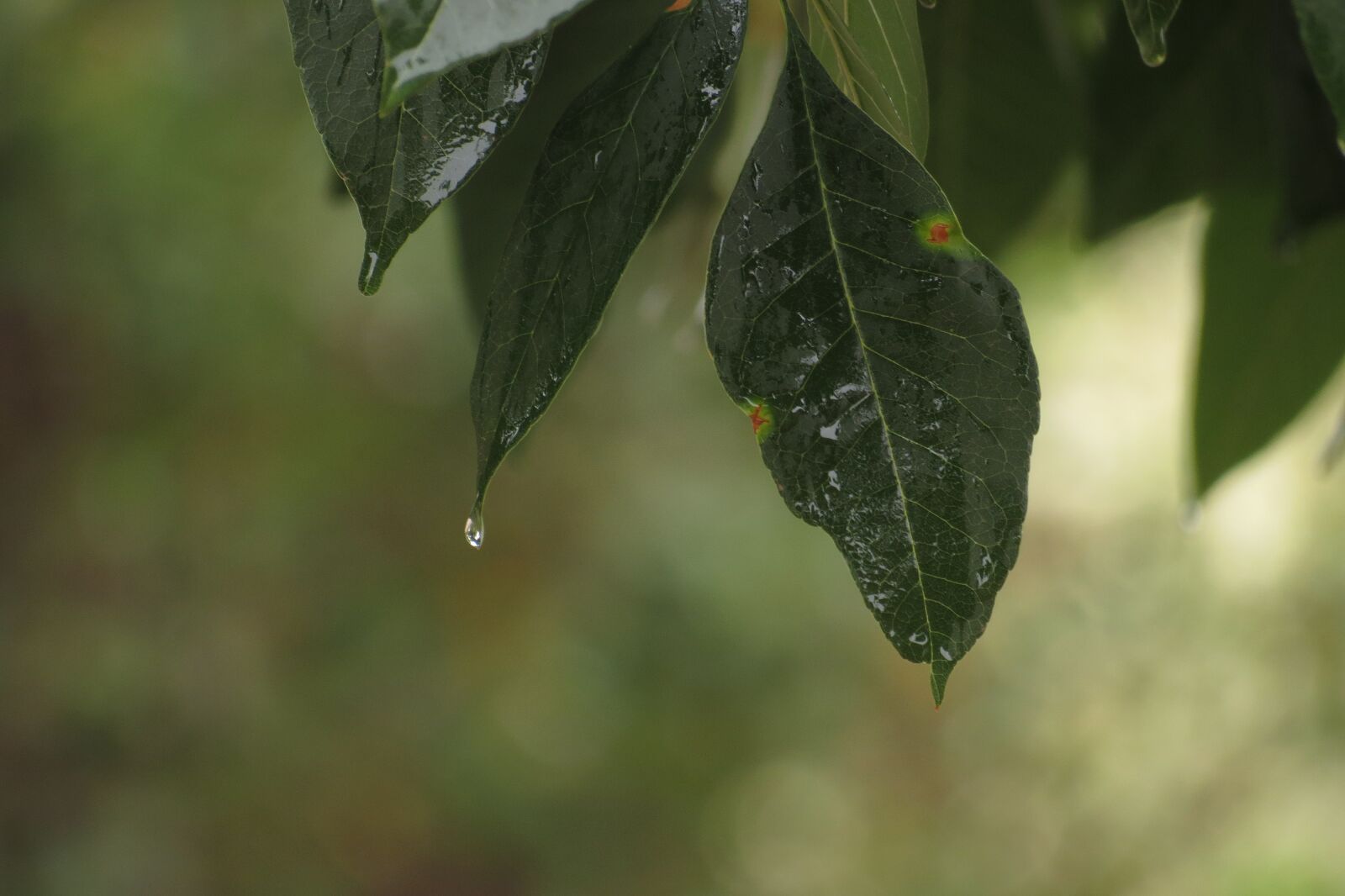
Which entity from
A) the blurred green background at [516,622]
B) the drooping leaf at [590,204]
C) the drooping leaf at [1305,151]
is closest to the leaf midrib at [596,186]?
the drooping leaf at [590,204]

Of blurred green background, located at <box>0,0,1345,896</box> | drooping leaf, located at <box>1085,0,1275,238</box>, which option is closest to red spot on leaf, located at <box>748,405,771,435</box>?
drooping leaf, located at <box>1085,0,1275,238</box>

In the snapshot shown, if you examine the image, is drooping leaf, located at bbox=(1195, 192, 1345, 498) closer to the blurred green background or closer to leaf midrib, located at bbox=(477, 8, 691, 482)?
leaf midrib, located at bbox=(477, 8, 691, 482)

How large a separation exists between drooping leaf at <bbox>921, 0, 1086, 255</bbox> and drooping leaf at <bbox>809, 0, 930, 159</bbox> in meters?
0.14

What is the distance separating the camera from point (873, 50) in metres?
0.16

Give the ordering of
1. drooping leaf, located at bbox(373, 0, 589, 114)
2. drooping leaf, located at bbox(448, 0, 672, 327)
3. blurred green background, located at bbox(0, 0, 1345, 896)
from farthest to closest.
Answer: blurred green background, located at bbox(0, 0, 1345, 896)
drooping leaf, located at bbox(448, 0, 672, 327)
drooping leaf, located at bbox(373, 0, 589, 114)

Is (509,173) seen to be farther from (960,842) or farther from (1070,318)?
(960,842)

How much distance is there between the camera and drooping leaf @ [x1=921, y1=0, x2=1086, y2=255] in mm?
297

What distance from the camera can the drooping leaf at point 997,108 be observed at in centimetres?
30

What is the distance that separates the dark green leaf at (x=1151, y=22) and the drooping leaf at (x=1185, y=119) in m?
0.18

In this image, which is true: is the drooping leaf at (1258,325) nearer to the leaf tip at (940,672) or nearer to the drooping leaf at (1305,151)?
the drooping leaf at (1305,151)

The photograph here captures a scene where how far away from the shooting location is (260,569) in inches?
84.7

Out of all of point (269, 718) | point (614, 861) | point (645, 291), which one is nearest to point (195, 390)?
point (269, 718)

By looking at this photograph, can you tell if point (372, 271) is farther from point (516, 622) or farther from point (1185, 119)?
point (516, 622)

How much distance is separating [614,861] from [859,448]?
89.3 inches
